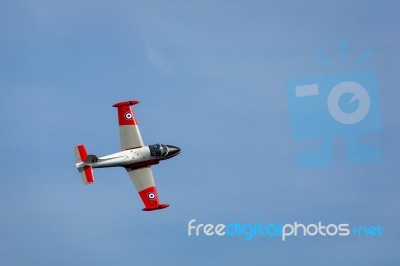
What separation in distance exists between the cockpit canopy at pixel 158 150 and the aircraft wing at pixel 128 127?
179cm

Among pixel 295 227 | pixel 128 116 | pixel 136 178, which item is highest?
pixel 128 116

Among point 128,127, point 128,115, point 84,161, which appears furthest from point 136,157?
point 84,161

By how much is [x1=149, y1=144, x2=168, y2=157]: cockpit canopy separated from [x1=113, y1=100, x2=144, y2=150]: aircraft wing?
5.88 feet

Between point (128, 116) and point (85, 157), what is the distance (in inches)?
411

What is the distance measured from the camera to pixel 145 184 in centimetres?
12325

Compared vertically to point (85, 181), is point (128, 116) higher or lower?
higher

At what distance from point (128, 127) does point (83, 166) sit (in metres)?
10.0

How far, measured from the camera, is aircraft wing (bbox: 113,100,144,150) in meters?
125

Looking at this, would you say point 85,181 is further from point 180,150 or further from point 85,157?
point 180,150

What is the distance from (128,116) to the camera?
12669 centimetres

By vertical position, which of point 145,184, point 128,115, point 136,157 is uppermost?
point 128,115

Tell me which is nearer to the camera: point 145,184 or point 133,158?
point 133,158

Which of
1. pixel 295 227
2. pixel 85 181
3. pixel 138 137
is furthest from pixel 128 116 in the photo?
pixel 295 227

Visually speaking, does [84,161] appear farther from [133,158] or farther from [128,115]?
[128,115]
